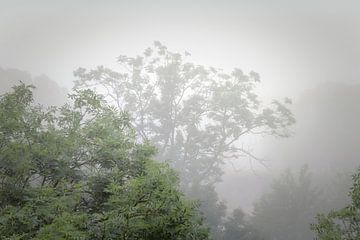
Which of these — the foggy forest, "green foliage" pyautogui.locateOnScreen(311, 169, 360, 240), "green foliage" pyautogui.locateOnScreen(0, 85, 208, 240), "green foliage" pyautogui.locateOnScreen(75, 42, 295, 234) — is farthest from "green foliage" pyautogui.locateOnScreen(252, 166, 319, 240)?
"green foliage" pyautogui.locateOnScreen(0, 85, 208, 240)

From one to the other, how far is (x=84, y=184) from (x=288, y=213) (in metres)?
31.8

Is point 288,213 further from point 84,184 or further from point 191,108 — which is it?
point 84,184

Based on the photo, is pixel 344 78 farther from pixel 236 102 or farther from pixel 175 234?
pixel 175 234

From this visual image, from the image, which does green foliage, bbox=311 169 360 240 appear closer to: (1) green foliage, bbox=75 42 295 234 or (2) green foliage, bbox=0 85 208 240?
(2) green foliage, bbox=0 85 208 240

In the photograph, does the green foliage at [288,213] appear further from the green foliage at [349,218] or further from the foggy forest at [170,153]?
the green foliage at [349,218]

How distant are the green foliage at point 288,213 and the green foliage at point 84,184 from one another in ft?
98.6

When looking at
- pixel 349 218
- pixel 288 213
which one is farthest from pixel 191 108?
pixel 349 218

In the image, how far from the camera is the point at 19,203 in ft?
35.4

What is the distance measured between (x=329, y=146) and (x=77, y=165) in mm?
60259

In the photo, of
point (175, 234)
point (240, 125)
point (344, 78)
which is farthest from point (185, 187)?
point (344, 78)

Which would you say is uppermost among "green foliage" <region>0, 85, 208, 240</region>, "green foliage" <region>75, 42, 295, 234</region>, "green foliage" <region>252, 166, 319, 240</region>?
"green foliage" <region>75, 42, 295, 234</region>

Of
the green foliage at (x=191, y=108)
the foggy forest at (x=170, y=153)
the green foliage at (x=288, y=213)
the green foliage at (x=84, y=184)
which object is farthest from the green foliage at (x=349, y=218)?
the green foliage at (x=288, y=213)

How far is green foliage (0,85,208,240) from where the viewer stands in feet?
27.3

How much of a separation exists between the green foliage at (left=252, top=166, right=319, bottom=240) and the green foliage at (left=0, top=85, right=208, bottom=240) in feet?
98.6
